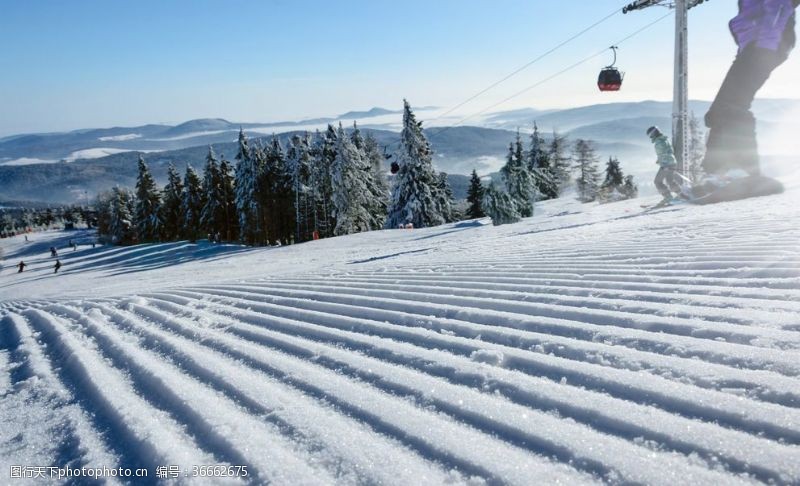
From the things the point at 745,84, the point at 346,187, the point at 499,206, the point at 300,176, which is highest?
the point at 745,84

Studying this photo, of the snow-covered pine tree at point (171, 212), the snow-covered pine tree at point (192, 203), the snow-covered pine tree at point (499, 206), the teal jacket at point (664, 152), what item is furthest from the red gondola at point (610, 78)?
the snow-covered pine tree at point (171, 212)

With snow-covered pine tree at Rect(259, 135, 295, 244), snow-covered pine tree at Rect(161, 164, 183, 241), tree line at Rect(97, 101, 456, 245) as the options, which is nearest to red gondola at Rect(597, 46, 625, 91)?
tree line at Rect(97, 101, 456, 245)

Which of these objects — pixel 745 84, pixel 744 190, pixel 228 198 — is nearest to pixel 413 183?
pixel 228 198

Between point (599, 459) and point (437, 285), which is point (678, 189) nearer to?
point (437, 285)

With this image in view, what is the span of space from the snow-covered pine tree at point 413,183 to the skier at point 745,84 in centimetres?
2453

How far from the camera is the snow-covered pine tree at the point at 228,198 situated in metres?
47.4

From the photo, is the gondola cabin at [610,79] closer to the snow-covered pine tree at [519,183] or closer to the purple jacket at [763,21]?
the purple jacket at [763,21]

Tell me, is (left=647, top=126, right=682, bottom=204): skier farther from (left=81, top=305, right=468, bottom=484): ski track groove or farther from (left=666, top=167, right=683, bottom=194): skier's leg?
(left=81, top=305, right=468, bottom=484): ski track groove

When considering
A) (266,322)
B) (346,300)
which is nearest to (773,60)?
(346,300)

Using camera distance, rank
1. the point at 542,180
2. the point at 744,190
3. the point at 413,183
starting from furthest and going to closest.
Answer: the point at 542,180, the point at 413,183, the point at 744,190

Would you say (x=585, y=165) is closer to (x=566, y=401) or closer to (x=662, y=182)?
(x=662, y=182)

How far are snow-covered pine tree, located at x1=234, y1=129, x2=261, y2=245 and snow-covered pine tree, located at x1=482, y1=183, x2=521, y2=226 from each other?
22.9 m

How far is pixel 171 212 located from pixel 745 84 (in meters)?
56.1

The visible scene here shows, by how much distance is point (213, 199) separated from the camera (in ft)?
154
